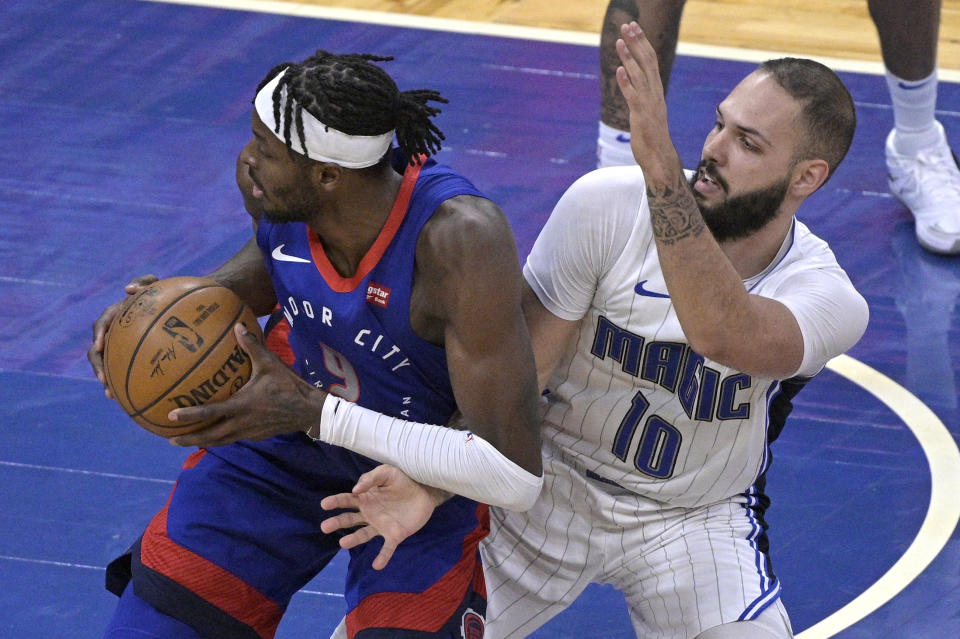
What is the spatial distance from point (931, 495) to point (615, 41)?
1699 millimetres

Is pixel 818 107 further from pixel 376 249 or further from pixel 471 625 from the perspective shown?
pixel 471 625

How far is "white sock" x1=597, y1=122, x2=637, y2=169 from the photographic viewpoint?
4781mm

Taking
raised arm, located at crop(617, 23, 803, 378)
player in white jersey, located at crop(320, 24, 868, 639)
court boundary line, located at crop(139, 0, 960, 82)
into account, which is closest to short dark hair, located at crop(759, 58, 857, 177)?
player in white jersey, located at crop(320, 24, 868, 639)

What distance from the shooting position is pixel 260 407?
2887 millimetres

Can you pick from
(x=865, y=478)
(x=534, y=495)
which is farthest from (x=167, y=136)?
(x=534, y=495)

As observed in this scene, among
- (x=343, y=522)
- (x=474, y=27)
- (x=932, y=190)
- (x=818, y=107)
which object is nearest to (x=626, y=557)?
(x=343, y=522)

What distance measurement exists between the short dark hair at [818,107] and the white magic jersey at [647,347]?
0.21 m

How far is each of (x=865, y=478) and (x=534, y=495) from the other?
5.59 feet

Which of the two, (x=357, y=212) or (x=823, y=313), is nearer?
(x=357, y=212)

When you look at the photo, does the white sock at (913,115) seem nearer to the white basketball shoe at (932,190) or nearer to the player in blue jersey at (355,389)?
the white basketball shoe at (932,190)

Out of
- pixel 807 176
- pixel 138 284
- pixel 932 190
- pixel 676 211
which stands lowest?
pixel 932 190

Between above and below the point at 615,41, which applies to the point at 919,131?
below

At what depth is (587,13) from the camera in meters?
7.69

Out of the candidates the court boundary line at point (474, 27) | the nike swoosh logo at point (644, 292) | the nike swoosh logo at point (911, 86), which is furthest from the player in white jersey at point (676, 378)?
the court boundary line at point (474, 27)
